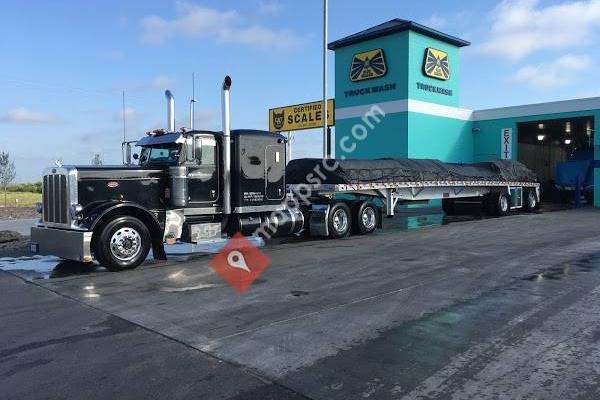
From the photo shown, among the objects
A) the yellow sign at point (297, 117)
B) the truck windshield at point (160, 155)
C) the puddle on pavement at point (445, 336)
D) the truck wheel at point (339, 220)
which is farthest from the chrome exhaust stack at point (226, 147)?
the yellow sign at point (297, 117)

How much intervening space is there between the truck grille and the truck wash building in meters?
18.9

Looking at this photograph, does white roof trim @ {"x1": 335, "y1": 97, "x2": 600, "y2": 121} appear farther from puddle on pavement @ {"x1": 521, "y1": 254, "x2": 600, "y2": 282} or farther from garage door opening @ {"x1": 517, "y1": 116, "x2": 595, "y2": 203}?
puddle on pavement @ {"x1": 521, "y1": 254, "x2": 600, "y2": 282}

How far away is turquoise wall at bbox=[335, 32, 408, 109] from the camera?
25.9 metres

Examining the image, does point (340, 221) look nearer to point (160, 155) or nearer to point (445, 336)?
point (160, 155)

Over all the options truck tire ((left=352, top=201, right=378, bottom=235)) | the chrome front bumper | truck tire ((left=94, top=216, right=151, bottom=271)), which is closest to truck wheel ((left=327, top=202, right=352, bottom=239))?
truck tire ((left=352, top=201, right=378, bottom=235))

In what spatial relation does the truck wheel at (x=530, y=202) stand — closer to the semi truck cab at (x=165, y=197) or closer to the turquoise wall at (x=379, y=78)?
the turquoise wall at (x=379, y=78)

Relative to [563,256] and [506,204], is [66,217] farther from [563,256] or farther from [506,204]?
[506,204]

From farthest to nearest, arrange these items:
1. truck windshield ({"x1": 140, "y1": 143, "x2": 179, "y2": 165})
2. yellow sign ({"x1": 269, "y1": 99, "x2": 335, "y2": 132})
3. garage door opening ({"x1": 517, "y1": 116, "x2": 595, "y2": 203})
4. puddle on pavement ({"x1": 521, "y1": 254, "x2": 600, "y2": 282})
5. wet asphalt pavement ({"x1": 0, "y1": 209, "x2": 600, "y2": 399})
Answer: yellow sign ({"x1": 269, "y1": 99, "x2": 335, "y2": 132})
garage door opening ({"x1": 517, "y1": 116, "x2": 595, "y2": 203})
truck windshield ({"x1": 140, "y1": 143, "x2": 179, "y2": 165})
puddle on pavement ({"x1": 521, "y1": 254, "x2": 600, "y2": 282})
wet asphalt pavement ({"x1": 0, "y1": 209, "x2": 600, "y2": 399})

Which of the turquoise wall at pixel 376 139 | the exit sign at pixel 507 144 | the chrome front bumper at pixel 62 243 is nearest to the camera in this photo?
the chrome front bumper at pixel 62 243

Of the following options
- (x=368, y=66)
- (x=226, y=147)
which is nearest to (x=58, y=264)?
(x=226, y=147)

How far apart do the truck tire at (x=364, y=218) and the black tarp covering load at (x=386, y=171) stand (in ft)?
2.41

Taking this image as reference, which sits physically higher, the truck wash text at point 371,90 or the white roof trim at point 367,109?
the truck wash text at point 371,90

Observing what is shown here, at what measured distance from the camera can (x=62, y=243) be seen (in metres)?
9.36

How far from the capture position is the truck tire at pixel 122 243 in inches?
359
